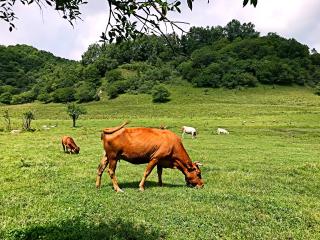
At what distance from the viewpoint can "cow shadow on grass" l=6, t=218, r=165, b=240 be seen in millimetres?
10156

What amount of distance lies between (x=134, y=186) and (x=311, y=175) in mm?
10385

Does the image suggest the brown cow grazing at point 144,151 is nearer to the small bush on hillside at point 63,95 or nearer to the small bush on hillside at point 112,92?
the small bush on hillside at point 112,92

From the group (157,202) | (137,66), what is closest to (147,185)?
(157,202)

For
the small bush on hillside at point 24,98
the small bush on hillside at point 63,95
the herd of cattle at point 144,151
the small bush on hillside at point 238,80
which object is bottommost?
the small bush on hillside at point 24,98

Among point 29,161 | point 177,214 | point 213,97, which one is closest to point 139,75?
point 213,97

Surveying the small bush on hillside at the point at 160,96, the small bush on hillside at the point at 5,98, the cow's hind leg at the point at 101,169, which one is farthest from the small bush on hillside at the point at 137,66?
the cow's hind leg at the point at 101,169

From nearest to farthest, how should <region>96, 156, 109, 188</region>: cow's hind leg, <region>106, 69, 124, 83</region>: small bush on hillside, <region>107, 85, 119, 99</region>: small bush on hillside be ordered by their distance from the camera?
1. <region>96, 156, 109, 188</region>: cow's hind leg
2. <region>107, 85, 119, 99</region>: small bush on hillside
3. <region>106, 69, 124, 83</region>: small bush on hillside

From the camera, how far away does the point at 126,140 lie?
54.0ft

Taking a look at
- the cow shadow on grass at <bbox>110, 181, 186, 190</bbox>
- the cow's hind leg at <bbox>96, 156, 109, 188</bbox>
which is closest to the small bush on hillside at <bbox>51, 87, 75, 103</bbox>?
the cow shadow on grass at <bbox>110, 181, 186, 190</bbox>

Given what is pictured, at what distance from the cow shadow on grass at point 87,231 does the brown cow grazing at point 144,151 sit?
4653 millimetres

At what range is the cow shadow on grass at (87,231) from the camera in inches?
400

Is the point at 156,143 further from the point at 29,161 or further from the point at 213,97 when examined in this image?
the point at 213,97

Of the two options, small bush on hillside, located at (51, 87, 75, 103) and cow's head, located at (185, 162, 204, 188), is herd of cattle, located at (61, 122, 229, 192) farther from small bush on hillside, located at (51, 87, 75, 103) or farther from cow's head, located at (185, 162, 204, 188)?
small bush on hillside, located at (51, 87, 75, 103)

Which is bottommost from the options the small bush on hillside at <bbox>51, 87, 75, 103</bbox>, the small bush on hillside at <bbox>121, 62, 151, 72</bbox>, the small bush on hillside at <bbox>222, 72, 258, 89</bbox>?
the small bush on hillside at <bbox>51, 87, 75, 103</bbox>
